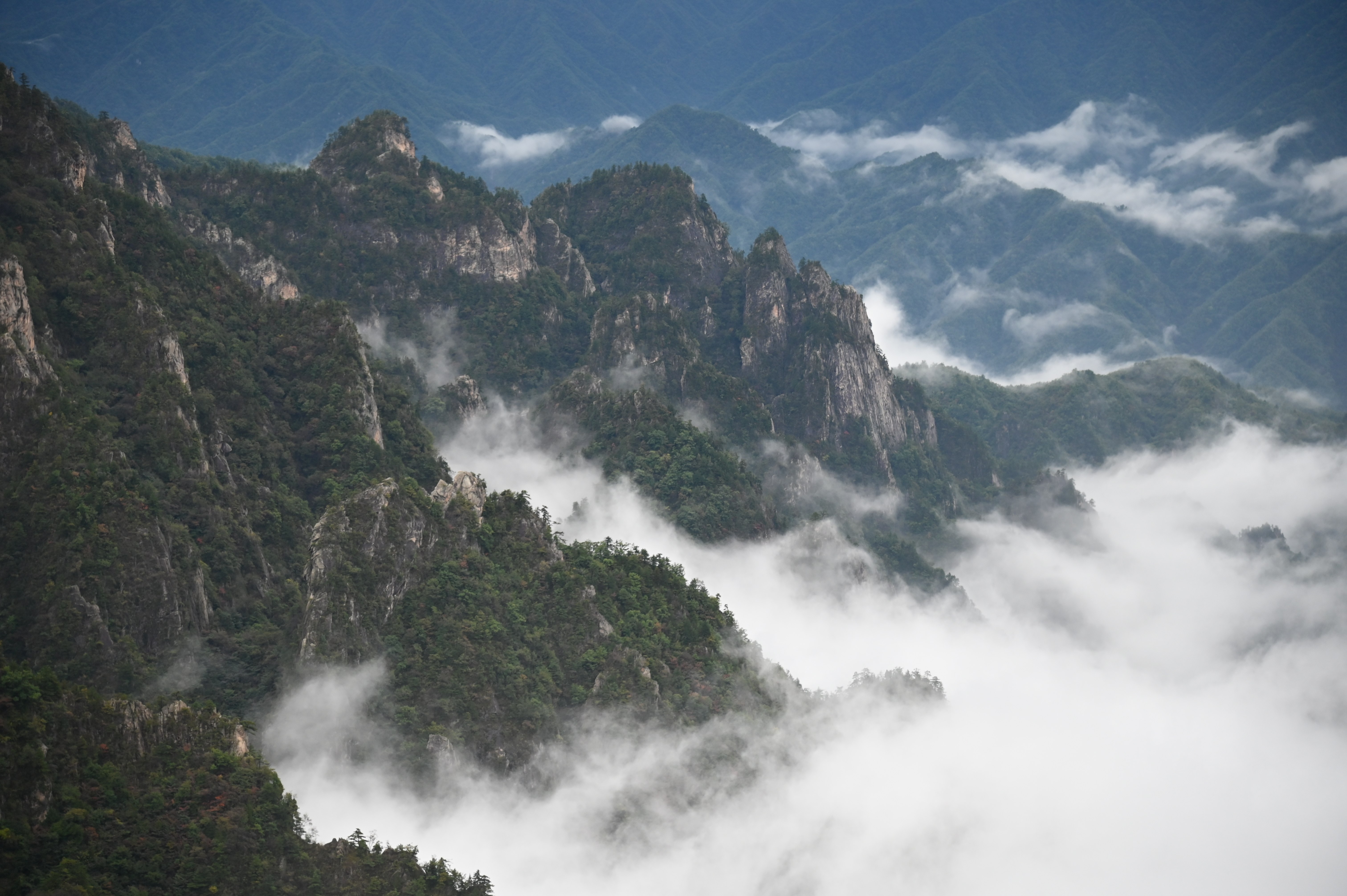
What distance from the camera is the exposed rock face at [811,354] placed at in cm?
17925

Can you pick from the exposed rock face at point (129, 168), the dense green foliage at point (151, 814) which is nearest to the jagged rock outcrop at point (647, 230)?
the exposed rock face at point (129, 168)

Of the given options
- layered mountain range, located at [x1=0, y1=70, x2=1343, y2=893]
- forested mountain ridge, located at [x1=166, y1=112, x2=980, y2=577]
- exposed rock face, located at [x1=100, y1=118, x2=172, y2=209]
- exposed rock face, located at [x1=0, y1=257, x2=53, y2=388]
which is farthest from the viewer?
forested mountain ridge, located at [x1=166, y1=112, x2=980, y2=577]

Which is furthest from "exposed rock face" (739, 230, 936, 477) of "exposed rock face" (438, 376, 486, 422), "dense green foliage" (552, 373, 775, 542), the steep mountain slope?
the steep mountain slope

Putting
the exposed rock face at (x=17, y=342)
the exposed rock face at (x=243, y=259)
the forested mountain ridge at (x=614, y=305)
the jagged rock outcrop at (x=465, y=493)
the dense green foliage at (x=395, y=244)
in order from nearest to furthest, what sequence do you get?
the exposed rock face at (x=17, y=342)
the jagged rock outcrop at (x=465, y=493)
the exposed rock face at (x=243, y=259)
the forested mountain ridge at (x=614, y=305)
the dense green foliage at (x=395, y=244)

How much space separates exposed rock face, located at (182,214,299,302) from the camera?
13312cm

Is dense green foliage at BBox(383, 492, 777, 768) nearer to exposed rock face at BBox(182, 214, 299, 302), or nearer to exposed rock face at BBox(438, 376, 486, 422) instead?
exposed rock face at BBox(438, 376, 486, 422)

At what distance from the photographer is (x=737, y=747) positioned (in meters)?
105

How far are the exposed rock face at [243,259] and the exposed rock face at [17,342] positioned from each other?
4757cm

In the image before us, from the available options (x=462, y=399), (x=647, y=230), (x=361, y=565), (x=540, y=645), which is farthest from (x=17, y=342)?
(x=647, y=230)

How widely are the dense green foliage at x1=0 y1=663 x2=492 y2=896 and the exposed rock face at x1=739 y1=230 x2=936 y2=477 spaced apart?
109581 mm

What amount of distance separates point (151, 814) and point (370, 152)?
4309 inches

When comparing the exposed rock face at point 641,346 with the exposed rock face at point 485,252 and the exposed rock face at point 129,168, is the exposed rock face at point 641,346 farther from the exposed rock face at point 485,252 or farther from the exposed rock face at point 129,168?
the exposed rock face at point 129,168

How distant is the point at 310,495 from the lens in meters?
101

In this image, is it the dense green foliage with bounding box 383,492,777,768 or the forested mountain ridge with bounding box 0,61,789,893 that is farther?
the dense green foliage with bounding box 383,492,777,768
